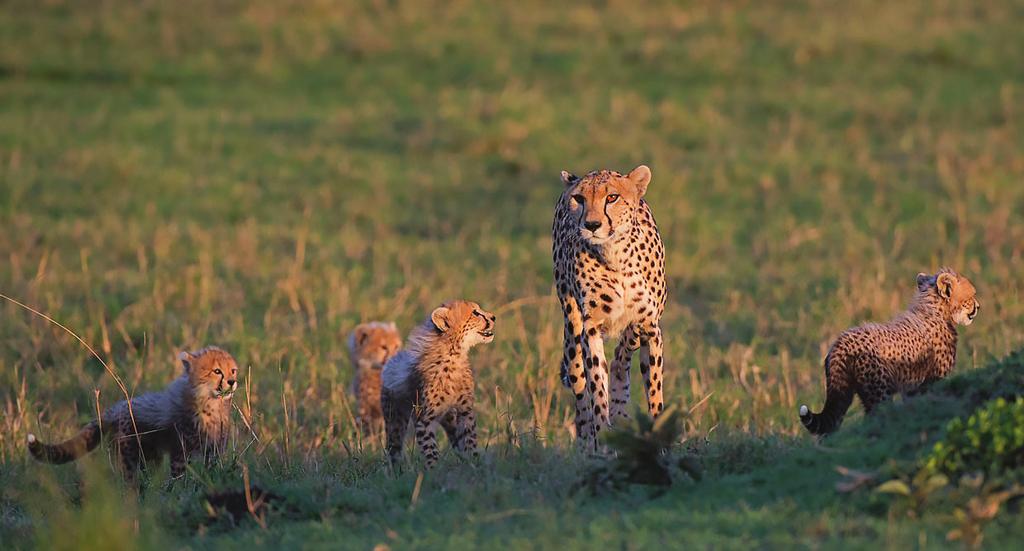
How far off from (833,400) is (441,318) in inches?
71.9

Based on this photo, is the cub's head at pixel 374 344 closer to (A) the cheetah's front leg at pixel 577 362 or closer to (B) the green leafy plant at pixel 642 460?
(A) the cheetah's front leg at pixel 577 362

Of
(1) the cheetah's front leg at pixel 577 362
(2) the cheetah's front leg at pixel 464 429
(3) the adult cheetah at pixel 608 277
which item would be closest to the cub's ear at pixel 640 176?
(3) the adult cheetah at pixel 608 277

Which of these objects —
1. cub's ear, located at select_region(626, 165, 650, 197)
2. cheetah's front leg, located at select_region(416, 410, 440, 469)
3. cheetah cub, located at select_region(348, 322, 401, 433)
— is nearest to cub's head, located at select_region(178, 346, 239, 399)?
cheetah's front leg, located at select_region(416, 410, 440, 469)

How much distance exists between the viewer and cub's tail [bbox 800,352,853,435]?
5.45 meters

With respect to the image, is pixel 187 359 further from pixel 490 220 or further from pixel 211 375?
pixel 490 220

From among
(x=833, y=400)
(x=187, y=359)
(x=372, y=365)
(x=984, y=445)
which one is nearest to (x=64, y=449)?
(x=187, y=359)

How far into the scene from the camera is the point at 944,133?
14102 mm

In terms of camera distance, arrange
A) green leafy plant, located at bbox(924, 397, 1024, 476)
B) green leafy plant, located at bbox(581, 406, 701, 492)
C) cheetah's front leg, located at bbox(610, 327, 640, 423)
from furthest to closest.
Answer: cheetah's front leg, located at bbox(610, 327, 640, 423) → green leafy plant, located at bbox(581, 406, 701, 492) → green leafy plant, located at bbox(924, 397, 1024, 476)

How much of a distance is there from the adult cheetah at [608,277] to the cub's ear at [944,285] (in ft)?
3.93

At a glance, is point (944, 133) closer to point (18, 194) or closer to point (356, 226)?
point (356, 226)

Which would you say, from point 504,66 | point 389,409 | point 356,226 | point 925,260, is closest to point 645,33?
point 504,66

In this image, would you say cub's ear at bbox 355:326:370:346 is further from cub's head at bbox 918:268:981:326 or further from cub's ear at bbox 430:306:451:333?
cub's head at bbox 918:268:981:326

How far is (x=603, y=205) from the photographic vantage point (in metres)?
5.82

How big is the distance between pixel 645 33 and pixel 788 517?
1481 centimetres
